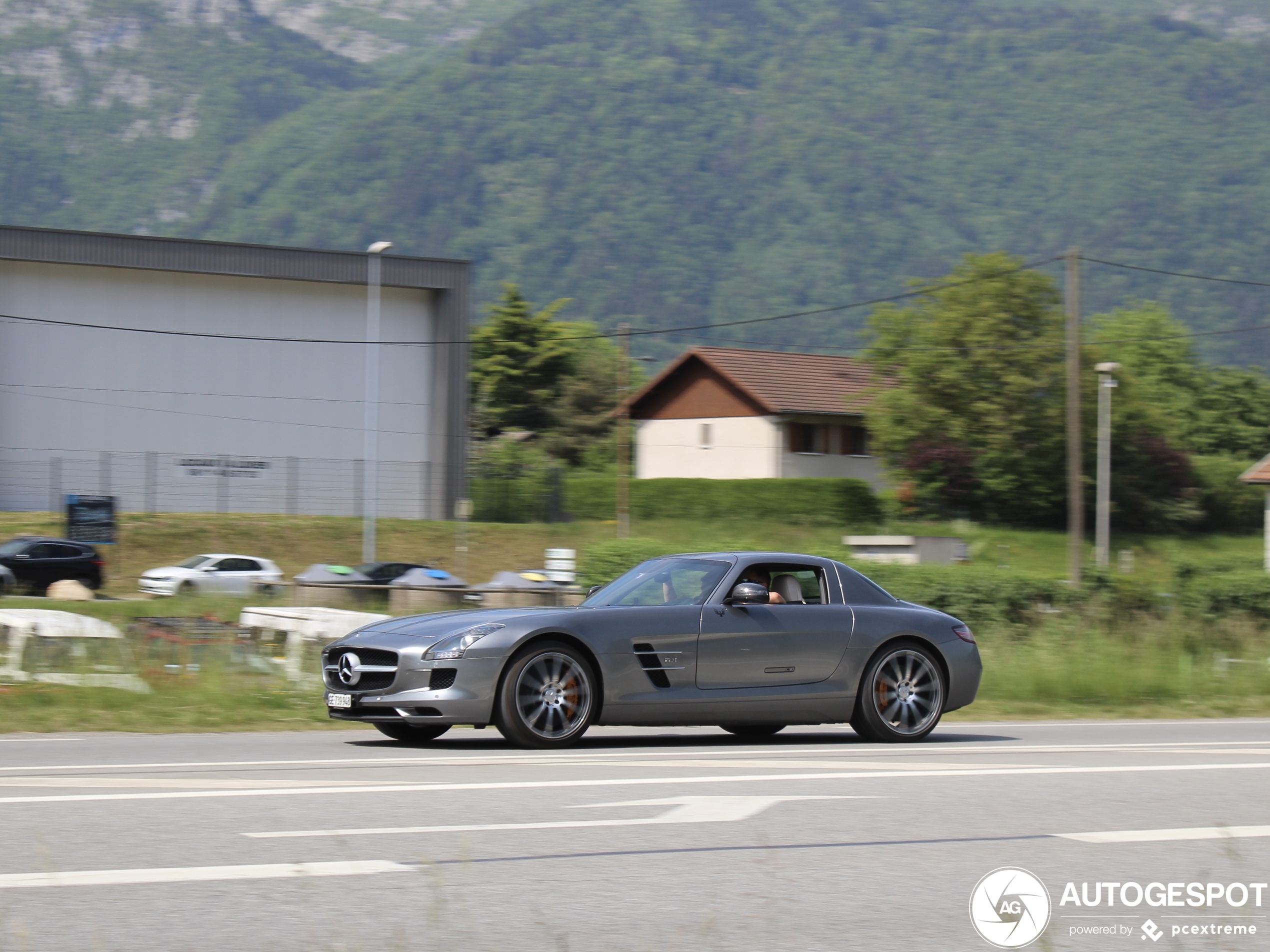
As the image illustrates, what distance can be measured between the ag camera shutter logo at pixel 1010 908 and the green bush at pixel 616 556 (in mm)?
19760

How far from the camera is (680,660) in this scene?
10547 millimetres

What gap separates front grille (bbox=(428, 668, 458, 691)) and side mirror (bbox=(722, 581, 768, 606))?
2116 mm

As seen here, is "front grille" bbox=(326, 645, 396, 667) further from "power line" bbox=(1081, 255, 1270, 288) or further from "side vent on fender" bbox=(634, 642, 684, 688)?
"power line" bbox=(1081, 255, 1270, 288)

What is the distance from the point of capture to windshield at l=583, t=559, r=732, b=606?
427 inches

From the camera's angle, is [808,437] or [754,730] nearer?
[754,730]

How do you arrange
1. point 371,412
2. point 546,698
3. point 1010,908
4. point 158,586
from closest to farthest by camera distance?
1. point 1010,908
2. point 546,698
3. point 158,586
4. point 371,412

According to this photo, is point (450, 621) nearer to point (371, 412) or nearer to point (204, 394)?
point (371, 412)

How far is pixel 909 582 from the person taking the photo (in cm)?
2491

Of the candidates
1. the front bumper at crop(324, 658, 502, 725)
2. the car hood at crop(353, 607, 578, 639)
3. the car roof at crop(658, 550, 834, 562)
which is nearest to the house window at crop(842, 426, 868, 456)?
the car roof at crop(658, 550, 834, 562)

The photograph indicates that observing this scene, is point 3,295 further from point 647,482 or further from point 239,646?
point 239,646

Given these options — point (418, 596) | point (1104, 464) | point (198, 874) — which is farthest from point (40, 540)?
point (1104, 464)

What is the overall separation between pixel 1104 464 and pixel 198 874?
5558 centimetres

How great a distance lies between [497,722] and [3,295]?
41.0 metres

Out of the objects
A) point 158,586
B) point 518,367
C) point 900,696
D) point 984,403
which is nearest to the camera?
point 900,696
